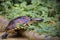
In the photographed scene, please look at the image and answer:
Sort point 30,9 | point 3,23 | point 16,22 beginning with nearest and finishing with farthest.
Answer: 1. point 16,22
2. point 3,23
3. point 30,9

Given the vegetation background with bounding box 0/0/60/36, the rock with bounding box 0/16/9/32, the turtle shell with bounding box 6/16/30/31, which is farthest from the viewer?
the vegetation background with bounding box 0/0/60/36

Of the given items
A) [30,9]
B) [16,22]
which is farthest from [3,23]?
[30,9]

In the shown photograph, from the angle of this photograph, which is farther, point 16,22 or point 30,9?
point 30,9

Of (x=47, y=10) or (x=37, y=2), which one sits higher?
(x=37, y=2)

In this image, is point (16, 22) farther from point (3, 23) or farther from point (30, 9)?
point (30, 9)

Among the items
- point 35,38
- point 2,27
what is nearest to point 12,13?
point 2,27

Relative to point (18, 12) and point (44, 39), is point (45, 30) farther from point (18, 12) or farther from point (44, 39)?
point (18, 12)

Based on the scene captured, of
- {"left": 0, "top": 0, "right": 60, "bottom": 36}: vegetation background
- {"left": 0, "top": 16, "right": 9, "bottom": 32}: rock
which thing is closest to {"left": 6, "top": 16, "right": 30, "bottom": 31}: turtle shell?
{"left": 0, "top": 16, "right": 9, "bottom": 32}: rock

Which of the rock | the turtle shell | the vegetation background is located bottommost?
the turtle shell

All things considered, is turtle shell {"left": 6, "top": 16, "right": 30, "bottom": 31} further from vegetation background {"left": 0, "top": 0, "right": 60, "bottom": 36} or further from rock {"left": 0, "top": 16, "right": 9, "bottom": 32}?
vegetation background {"left": 0, "top": 0, "right": 60, "bottom": 36}

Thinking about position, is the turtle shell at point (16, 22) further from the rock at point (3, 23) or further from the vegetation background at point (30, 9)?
the vegetation background at point (30, 9)

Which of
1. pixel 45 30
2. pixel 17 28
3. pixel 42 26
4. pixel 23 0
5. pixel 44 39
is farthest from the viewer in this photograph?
pixel 23 0
